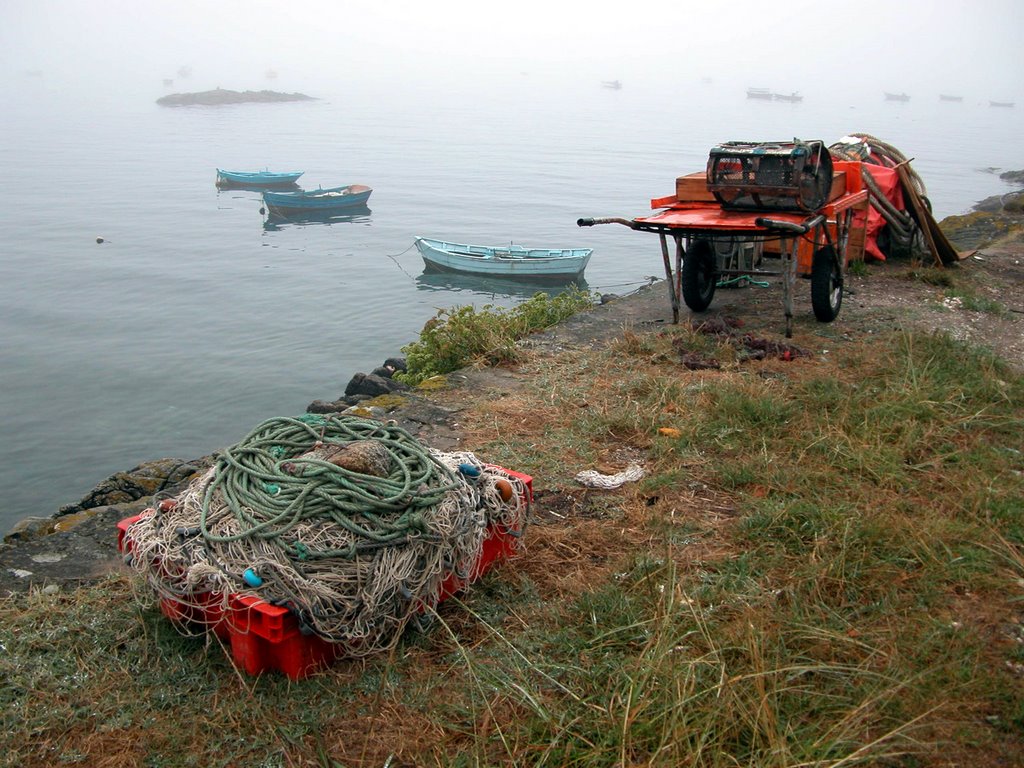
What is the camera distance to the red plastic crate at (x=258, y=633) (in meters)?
3.40

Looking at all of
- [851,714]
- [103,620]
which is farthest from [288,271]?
[851,714]

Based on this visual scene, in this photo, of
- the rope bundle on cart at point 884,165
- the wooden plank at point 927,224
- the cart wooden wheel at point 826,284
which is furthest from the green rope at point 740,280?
the wooden plank at point 927,224

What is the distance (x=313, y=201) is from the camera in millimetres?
37406

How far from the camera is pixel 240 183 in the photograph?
43.7 metres

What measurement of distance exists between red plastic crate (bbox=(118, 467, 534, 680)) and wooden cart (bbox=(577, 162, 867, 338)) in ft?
18.0

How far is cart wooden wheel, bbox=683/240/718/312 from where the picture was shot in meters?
9.18

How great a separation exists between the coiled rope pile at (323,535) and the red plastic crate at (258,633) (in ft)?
0.10

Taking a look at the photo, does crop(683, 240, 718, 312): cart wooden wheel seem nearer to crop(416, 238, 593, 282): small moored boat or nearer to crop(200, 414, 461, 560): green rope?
crop(200, 414, 461, 560): green rope

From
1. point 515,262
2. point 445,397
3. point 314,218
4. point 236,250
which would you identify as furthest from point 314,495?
point 314,218

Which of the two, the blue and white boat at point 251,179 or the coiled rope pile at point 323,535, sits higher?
the coiled rope pile at point 323,535

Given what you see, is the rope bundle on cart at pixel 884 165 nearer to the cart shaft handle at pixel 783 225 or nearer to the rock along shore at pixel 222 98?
the cart shaft handle at pixel 783 225

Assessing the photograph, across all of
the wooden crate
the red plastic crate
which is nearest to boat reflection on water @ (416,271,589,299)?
the wooden crate

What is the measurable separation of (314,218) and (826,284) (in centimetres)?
3191

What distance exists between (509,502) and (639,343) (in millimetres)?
4118
